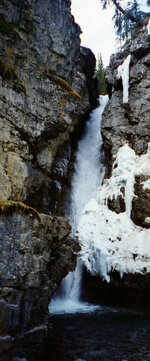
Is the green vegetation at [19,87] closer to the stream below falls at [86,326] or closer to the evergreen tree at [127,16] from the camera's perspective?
the stream below falls at [86,326]

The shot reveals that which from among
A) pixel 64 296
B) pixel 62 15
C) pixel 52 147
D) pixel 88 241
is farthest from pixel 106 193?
pixel 62 15

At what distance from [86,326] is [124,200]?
5494mm

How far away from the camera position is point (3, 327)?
4852 mm

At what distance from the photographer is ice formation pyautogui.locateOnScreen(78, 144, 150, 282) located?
401 inches

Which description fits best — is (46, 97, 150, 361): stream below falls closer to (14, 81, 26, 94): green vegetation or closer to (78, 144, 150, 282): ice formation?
(78, 144, 150, 282): ice formation

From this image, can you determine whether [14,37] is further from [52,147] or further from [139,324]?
[139,324]

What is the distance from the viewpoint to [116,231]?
11086 millimetres

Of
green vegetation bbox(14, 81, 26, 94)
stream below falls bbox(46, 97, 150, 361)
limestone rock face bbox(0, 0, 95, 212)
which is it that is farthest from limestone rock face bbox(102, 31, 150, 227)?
green vegetation bbox(14, 81, 26, 94)

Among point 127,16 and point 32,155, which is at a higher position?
point 127,16

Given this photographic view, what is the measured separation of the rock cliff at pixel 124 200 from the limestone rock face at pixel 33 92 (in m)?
2.72

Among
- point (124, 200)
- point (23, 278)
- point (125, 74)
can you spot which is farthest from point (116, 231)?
point (125, 74)

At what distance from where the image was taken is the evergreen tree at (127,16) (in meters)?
17.7

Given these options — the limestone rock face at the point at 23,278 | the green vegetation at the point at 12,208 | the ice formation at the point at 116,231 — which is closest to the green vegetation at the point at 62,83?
the ice formation at the point at 116,231

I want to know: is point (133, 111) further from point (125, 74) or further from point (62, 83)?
point (62, 83)
